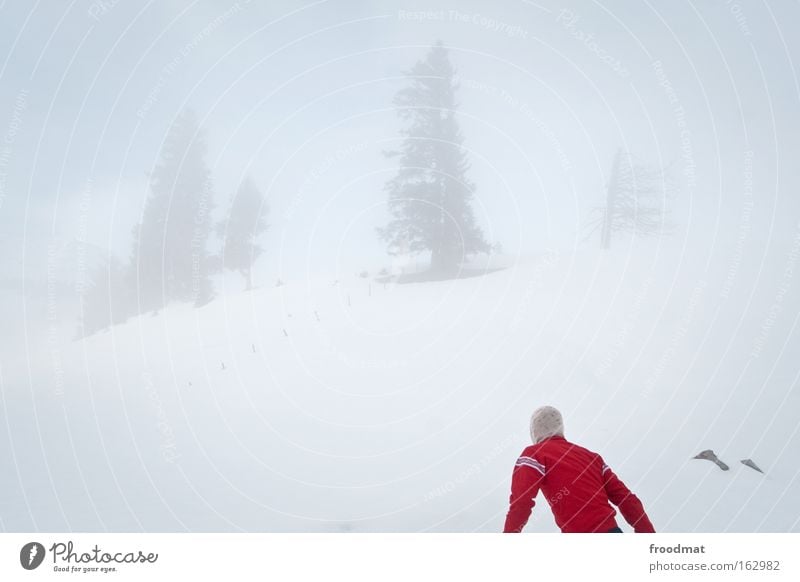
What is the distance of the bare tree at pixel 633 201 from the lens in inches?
521

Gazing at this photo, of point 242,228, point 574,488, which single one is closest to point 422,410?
point 574,488

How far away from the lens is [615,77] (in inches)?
349

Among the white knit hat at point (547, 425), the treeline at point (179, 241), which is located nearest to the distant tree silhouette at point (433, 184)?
the treeline at point (179, 241)

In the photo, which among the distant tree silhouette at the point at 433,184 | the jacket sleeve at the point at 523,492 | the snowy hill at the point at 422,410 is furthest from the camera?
the distant tree silhouette at the point at 433,184

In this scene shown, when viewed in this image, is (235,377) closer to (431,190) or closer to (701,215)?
(431,190)

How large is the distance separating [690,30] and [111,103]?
12.6m

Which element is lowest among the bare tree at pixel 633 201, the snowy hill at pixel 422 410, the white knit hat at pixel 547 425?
the snowy hill at pixel 422 410

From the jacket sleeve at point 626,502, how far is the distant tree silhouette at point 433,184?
10.9 m

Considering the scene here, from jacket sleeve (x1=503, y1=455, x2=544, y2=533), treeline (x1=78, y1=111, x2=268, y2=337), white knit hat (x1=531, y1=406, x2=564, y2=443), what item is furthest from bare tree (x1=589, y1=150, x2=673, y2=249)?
treeline (x1=78, y1=111, x2=268, y2=337)

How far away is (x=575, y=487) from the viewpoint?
3352 mm

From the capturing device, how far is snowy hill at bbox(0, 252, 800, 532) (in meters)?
Answer: 5.41

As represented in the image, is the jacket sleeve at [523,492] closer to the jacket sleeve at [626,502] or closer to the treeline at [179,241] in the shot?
the jacket sleeve at [626,502]

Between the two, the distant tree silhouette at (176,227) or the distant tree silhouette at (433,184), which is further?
the distant tree silhouette at (176,227)
